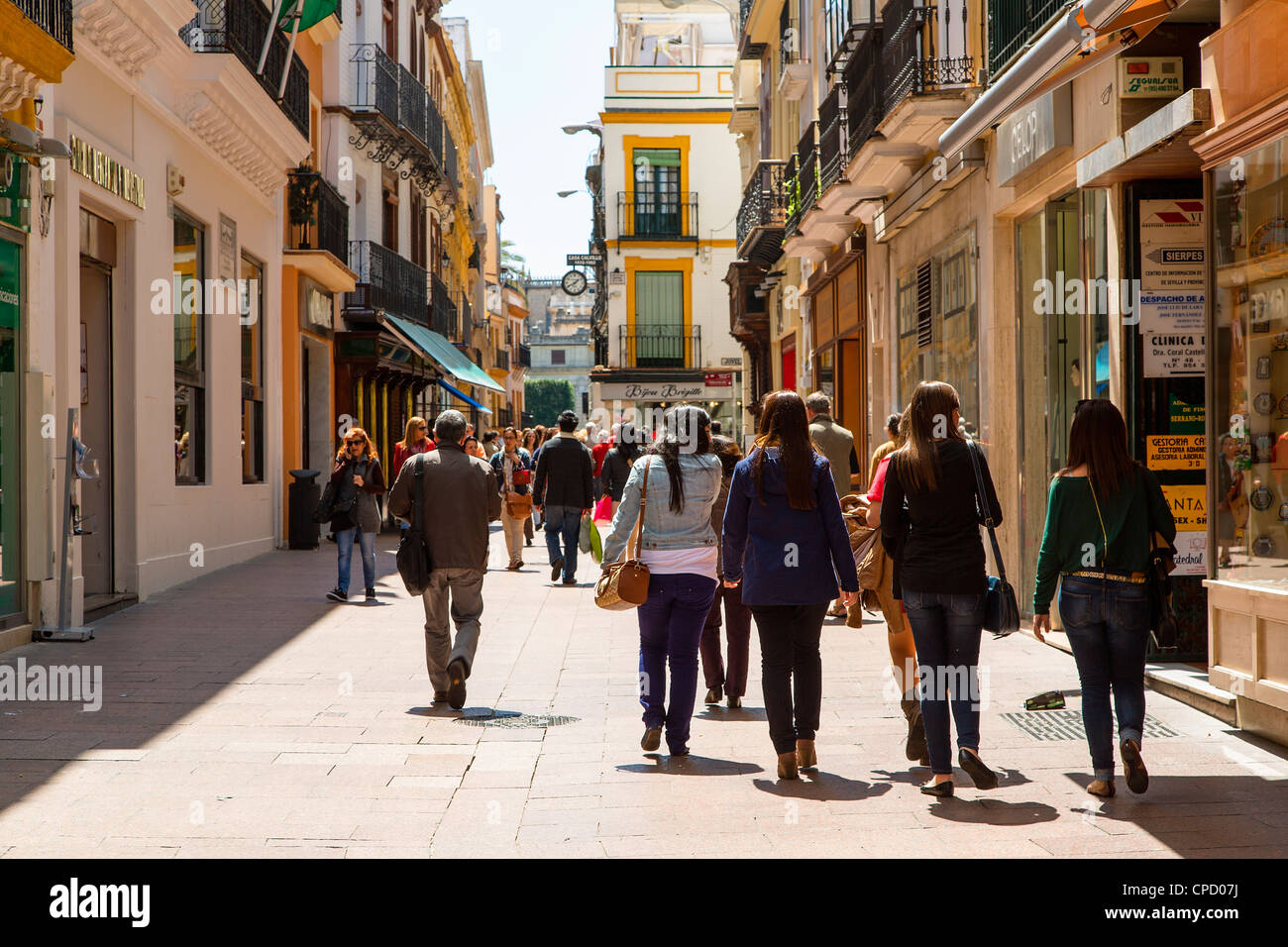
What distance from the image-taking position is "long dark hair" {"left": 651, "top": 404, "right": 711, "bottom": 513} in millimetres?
7266

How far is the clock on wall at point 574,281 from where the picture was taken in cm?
5122

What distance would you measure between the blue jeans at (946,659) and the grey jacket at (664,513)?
129 cm

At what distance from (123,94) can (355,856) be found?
1012 centimetres

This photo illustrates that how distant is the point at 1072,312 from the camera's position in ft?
35.9

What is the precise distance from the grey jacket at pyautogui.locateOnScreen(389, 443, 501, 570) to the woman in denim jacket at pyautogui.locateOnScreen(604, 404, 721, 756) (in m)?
1.64

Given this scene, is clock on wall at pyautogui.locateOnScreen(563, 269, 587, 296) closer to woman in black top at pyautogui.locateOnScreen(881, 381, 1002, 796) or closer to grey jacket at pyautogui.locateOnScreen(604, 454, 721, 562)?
grey jacket at pyautogui.locateOnScreen(604, 454, 721, 562)

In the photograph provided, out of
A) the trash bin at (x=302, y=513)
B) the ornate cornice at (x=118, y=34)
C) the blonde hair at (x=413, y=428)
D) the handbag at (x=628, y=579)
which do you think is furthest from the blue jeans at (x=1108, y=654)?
the trash bin at (x=302, y=513)

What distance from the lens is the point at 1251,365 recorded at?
7609 mm

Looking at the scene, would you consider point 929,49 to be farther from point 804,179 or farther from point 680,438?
point 680,438

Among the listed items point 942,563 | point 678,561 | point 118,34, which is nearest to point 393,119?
point 118,34

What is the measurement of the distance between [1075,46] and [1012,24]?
471cm

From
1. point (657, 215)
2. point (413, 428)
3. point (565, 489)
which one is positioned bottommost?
point (565, 489)

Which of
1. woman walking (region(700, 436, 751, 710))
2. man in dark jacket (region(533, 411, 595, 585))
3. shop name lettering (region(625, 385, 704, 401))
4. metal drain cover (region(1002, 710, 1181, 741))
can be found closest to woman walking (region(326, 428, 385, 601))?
man in dark jacket (region(533, 411, 595, 585))

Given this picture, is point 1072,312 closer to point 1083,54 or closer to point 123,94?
point 1083,54
